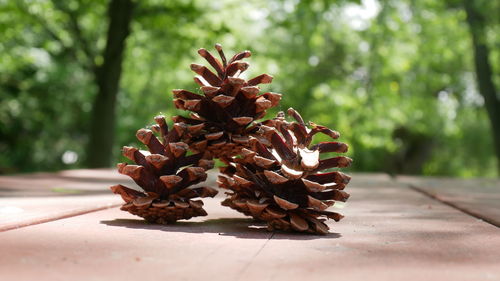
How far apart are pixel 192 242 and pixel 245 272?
0.34 m

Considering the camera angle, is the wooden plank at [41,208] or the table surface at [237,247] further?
the wooden plank at [41,208]

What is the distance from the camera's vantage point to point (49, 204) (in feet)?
6.39

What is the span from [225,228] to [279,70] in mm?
16986

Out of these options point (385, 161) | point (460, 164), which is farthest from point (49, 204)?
point (460, 164)

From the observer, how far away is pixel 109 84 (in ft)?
29.5

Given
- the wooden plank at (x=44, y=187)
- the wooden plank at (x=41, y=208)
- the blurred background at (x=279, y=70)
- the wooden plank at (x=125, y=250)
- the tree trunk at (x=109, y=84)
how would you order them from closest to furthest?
the wooden plank at (x=125, y=250) < the wooden plank at (x=41, y=208) < the wooden plank at (x=44, y=187) < the tree trunk at (x=109, y=84) < the blurred background at (x=279, y=70)

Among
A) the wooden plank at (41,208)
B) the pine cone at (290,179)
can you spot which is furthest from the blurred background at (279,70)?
the pine cone at (290,179)

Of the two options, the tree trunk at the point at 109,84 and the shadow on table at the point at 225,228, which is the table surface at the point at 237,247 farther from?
the tree trunk at the point at 109,84

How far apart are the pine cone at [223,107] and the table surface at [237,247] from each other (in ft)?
A: 0.75

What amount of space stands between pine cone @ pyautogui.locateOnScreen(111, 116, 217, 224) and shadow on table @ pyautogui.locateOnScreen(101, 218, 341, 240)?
0.13ft

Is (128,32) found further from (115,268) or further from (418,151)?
(418,151)

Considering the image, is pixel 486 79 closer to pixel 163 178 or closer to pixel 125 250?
pixel 163 178

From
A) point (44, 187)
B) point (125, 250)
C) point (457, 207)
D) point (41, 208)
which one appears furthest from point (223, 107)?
point (44, 187)

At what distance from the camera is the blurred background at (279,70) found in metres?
10.4
